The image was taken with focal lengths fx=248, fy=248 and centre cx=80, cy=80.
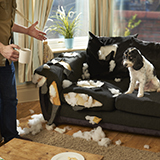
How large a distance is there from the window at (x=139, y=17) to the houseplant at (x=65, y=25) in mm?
725

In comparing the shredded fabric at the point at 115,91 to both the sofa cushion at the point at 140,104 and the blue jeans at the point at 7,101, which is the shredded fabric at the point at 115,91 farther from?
the blue jeans at the point at 7,101

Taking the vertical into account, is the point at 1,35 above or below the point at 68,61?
above

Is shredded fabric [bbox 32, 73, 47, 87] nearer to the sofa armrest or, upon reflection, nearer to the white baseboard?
the sofa armrest

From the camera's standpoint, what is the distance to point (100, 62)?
301 cm

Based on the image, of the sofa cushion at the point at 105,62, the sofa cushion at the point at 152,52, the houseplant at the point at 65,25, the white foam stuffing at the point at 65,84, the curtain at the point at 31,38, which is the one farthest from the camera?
the houseplant at the point at 65,25

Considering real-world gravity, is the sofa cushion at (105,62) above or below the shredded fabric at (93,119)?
above

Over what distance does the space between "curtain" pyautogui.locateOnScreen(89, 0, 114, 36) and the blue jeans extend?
193 cm

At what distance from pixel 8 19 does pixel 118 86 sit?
1.45m

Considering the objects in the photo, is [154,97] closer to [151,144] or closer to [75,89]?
[151,144]

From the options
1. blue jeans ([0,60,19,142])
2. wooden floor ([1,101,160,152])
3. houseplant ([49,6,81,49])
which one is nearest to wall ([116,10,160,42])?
houseplant ([49,6,81,49])

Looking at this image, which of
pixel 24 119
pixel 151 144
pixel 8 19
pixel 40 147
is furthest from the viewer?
pixel 24 119

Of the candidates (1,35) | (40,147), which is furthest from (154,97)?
(1,35)

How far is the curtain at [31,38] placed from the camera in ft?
10.7

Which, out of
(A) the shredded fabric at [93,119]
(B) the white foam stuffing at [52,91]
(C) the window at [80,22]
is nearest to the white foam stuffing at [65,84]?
(B) the white foam stuffing at [52,91]
